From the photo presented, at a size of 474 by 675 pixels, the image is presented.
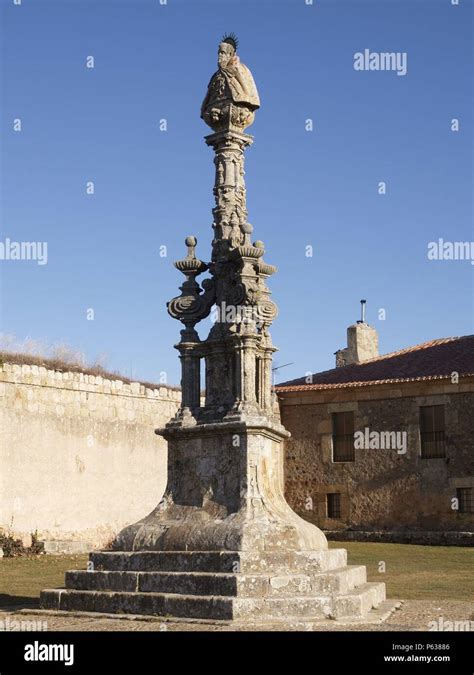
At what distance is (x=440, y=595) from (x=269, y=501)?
3.34 metres

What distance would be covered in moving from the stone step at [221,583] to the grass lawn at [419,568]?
2.67 meters

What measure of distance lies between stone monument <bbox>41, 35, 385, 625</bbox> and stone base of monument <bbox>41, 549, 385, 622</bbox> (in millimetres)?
11

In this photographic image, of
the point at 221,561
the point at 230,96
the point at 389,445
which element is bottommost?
the point at 221,561

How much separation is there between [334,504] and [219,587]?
50.9ft

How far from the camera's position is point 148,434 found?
883 inches

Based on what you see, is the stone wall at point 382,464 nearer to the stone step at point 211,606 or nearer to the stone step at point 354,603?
the stone step at point 354,603

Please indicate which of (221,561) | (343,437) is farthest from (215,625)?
(343,437)

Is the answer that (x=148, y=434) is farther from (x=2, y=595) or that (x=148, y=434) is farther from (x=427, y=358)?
(x=2, y=595)

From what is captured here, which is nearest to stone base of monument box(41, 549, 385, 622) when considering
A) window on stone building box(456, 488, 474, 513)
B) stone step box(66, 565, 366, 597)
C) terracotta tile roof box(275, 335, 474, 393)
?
stone step box(66, 565, 366, 597)

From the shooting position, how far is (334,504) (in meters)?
24.4

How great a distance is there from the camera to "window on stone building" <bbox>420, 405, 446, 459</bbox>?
2298cm

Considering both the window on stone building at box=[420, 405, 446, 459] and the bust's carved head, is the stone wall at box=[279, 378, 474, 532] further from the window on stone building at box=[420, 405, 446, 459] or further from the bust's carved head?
the bust's carved head

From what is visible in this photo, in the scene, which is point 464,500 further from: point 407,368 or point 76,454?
point 76,454
